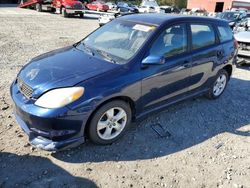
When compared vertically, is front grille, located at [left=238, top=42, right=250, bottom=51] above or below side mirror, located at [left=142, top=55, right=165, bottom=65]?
below

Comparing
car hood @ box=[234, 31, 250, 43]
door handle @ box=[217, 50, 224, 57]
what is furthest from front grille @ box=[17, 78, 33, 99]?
car hood @ box=[234, 31, 250, 43]

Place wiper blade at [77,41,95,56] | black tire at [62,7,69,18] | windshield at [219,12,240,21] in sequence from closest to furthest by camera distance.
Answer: wiper blade at [77,41,95,56] → windshield at [219,12,240,21] → black tire at [62,7,69,18]

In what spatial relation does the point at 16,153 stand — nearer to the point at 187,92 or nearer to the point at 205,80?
the point at 187,92

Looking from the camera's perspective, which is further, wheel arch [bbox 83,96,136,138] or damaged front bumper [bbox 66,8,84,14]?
damaged front bumper [bbox 66,8,84,14]

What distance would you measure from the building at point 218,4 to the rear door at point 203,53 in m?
46.9

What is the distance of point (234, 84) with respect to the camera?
21.5 ft

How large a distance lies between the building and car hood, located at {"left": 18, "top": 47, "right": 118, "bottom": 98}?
161ft

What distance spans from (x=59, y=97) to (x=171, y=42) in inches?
79.7

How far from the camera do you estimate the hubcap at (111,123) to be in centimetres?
357

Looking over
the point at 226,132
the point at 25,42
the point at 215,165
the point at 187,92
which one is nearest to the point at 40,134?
the point at 215,165

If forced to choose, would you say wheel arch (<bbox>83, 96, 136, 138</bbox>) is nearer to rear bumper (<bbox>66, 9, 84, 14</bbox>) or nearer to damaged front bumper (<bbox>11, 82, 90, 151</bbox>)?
damaged front bumper (<bbox>11, 82, 90, 151</bbox>)

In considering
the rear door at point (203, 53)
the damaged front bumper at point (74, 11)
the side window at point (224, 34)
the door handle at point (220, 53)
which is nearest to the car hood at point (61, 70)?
the rear door at point (203, 53)

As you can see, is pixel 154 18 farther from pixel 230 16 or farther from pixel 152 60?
pixel 230 16

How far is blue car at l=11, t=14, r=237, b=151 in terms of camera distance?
3.21 m
